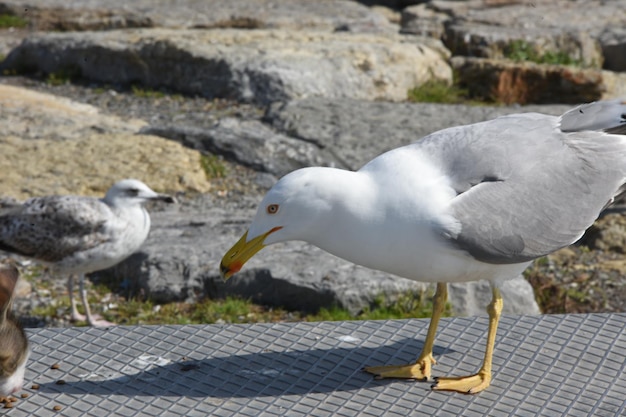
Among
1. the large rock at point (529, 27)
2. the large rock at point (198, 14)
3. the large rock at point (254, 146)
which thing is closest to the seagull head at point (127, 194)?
the large rock at point (254, 146)

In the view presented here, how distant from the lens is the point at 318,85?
9.20m

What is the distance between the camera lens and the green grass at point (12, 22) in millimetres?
13367

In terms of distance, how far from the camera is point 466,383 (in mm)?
3625

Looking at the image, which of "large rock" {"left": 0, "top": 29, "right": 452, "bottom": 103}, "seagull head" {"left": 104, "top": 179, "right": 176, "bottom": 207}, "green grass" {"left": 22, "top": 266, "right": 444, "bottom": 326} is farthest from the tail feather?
"large rock" {"left": 0, "top": 29, "right": 452, "bottom": 103}

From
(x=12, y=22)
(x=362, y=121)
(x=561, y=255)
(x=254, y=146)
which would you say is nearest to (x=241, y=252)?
(x=561, y=255)

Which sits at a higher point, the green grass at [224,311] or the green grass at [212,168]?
the green grass at [212,168]

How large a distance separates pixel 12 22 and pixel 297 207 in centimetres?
1100

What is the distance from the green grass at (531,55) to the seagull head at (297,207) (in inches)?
328

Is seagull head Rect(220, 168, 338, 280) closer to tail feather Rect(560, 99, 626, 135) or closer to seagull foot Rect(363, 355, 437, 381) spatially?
seagull foot Rect(363, 355, 437, 381)

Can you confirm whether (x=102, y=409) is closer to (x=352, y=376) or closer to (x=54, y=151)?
(x=352, y=376)

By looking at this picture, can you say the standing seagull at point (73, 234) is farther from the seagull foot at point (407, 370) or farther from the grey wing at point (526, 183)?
the grey wing at point (526, 183)

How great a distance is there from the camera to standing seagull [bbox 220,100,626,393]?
11.2 ft

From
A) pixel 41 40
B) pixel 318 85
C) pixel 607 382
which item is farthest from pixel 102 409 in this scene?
pixel 41 40

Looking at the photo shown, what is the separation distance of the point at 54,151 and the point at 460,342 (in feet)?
14.3
